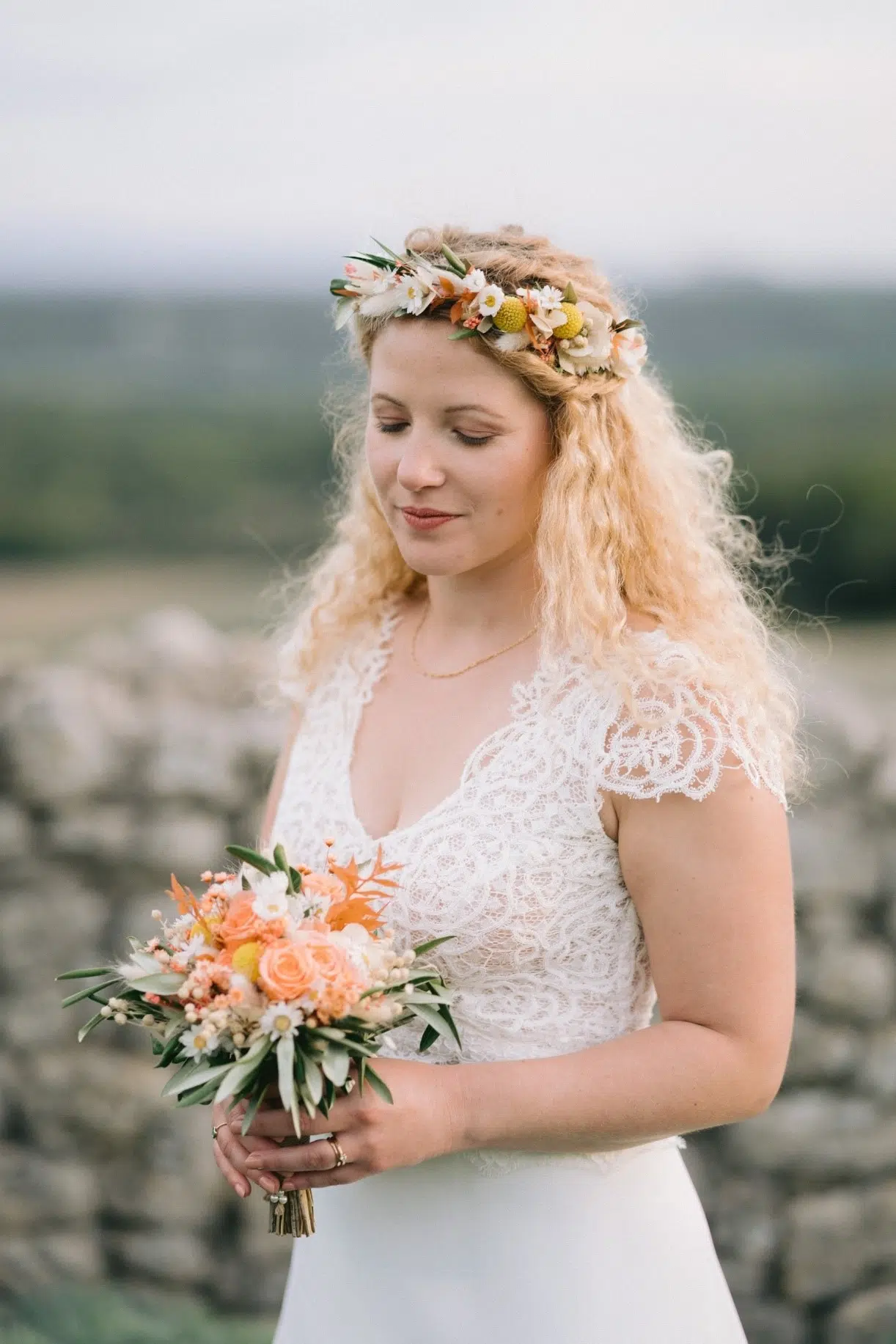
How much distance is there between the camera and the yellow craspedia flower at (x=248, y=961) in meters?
1.81

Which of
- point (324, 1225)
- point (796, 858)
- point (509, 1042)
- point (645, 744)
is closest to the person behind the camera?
point (645, 744)

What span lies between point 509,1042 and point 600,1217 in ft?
1.04

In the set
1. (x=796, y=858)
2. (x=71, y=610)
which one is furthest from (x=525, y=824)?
(x=71, y=610)

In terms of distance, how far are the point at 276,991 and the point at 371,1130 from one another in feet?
0.96

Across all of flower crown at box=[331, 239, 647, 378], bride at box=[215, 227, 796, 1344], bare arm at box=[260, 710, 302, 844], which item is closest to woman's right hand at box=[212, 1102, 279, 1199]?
bride at box=[215, 227, 796, 1344]

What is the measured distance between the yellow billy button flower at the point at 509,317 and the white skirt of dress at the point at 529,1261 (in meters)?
1.31

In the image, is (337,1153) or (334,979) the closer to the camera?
(334,979)

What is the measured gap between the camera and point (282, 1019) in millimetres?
1760

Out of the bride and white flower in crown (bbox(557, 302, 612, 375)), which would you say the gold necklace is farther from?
white flower in crown (bbox(557, 302, 612, 375))

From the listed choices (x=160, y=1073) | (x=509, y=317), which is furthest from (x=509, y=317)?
(x=160, y=1073)

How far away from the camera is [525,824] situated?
6.97 ft

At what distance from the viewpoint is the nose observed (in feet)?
6.98

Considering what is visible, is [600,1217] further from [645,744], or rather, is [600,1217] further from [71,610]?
[71,610]

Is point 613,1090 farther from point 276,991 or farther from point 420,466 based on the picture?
point 420,466
